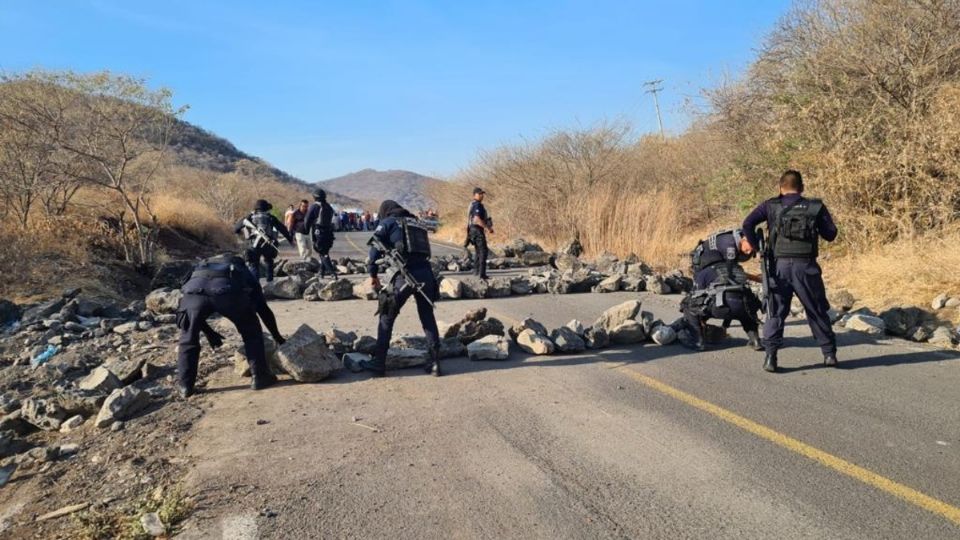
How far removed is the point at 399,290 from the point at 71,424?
3124 millimetres

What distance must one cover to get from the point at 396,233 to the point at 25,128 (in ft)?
52.6

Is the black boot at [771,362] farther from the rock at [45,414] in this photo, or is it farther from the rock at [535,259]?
the rock at [535,259]

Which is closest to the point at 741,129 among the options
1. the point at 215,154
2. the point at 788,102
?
the point at 788,102

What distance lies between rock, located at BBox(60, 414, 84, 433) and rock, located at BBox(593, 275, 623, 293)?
918cm

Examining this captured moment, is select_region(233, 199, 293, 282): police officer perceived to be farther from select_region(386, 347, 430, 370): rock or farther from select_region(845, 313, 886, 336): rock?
select_region(845, 313, 886, 336): rock

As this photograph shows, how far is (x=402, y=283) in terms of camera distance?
21.8ft

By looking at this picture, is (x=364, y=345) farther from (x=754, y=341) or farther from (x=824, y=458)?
(x=824, y=458)

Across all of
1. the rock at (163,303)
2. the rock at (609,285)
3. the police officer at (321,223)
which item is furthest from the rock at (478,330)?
the police officer at (321,223)

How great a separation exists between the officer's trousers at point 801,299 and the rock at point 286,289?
850 cm

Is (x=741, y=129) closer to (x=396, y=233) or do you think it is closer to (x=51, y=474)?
(x=396, y=233)

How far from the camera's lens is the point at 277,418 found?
533cm

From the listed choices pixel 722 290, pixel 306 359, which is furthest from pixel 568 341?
pixel 306 359

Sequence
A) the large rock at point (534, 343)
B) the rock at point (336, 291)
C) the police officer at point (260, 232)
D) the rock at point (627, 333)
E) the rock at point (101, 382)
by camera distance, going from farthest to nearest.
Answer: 1. the police officer at point (260, 232)
2. the rock at point (336, 291)
3. the rock at point (627, 333)
4. the large rock at point (534, 343)
5. the rock at point (101, 382)

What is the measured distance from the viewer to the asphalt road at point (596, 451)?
3.44 m
